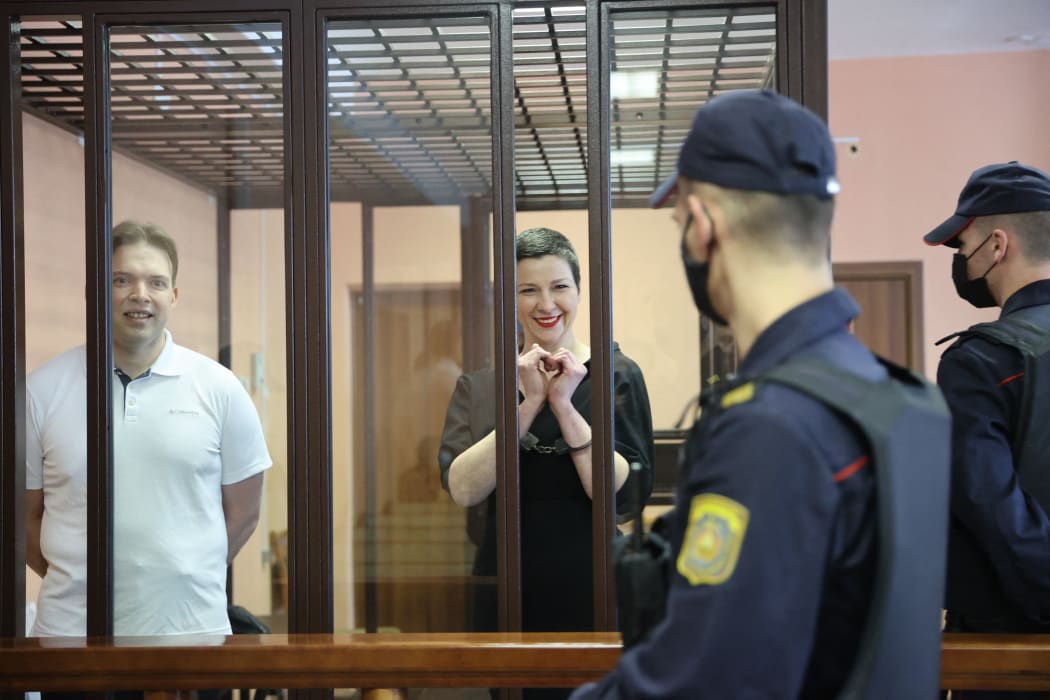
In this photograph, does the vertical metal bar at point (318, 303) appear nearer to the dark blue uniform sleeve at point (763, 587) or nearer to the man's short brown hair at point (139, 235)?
the man's short brown hair at point (139, 235)

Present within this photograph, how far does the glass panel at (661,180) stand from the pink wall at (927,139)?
3.93 m

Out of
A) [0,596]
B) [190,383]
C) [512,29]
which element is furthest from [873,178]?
[0,596]

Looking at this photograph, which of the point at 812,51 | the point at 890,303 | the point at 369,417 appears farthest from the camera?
the point at 890,303

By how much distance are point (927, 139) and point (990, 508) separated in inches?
178

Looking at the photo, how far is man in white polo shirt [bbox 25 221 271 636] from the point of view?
200 centimetres

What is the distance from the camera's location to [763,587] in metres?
0.88

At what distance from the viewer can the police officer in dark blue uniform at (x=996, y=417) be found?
1.70 metres

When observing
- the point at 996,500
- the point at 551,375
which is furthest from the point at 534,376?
the point at 996,500

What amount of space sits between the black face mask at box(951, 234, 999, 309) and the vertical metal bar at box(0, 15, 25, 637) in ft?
6.28

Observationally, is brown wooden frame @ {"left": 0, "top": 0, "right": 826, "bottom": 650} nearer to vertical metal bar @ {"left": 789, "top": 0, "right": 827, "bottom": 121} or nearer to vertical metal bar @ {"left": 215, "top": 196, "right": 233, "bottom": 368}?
vertical metal bar @ {"left": 789, "top": 0, "right": 827, "bottom": 121}

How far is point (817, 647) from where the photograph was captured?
38.0 inches

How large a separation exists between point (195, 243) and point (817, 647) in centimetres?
166

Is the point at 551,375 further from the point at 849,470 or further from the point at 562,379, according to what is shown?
the point at 849,470

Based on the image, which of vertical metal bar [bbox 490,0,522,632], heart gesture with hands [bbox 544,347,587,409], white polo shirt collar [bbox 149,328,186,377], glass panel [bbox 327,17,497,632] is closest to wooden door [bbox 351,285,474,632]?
glass panel [bbox 327,17,497,632]
